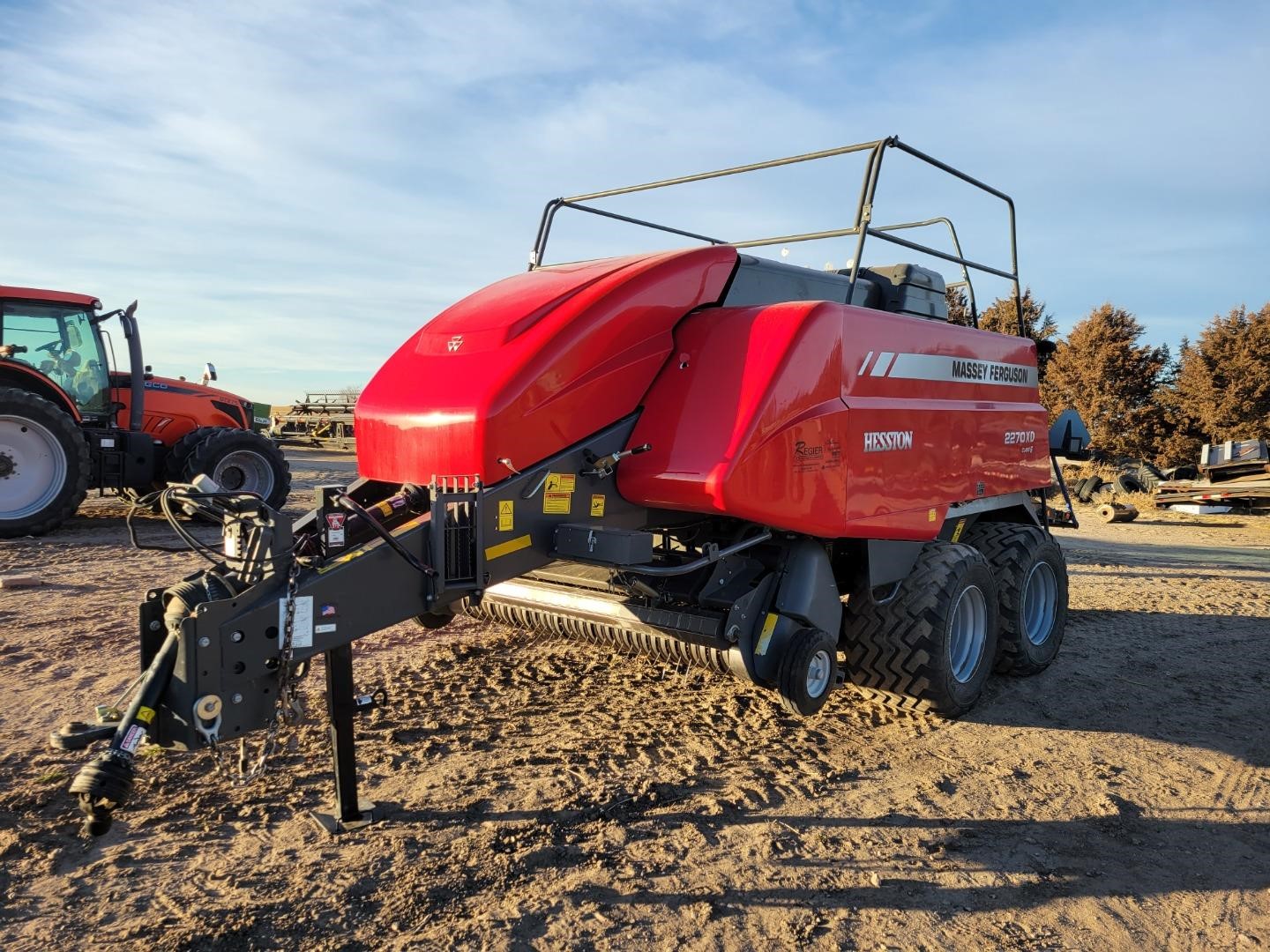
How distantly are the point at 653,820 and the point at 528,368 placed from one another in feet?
5.78

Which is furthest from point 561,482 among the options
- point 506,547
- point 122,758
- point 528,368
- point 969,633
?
point 969,633

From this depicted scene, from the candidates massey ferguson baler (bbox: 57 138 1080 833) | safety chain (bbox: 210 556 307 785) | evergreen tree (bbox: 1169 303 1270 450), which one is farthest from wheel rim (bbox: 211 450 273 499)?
evergreen tree (bbox: 1169 303 1270 450)

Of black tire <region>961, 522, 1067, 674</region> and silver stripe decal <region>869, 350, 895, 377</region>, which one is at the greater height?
silver stripe decal <region>869, 350, 895, 377</region>

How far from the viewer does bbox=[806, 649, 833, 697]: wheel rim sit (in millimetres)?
3920

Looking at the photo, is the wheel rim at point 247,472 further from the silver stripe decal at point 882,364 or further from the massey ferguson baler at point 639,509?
the silver stripe decal at point 882,364

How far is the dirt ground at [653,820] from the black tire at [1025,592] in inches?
7.1

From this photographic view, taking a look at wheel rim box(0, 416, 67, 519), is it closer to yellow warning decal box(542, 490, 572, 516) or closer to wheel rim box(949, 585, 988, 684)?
yellow warning decal box(542, 490, 572, 516)

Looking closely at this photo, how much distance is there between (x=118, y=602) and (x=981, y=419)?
5.78 metres

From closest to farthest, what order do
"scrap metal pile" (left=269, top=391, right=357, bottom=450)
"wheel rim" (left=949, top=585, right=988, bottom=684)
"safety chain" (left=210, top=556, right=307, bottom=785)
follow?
"safety chain" (left=210, top=556, right=307, bottom=785) < "wheel rim" (left=949, top=585, right=988, bottom=684) < "scrap metal pile" (left=269, top=391, right=357, bottom=450)

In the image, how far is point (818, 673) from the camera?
13.0 feet

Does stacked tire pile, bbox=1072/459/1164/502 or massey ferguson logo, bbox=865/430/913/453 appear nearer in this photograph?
massey ferguson logo, bbox=865/430/913/453

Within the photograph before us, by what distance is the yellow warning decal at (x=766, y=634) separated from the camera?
386 centimetres

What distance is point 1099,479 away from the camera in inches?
693

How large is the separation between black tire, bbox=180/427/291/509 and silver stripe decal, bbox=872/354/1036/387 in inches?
313
